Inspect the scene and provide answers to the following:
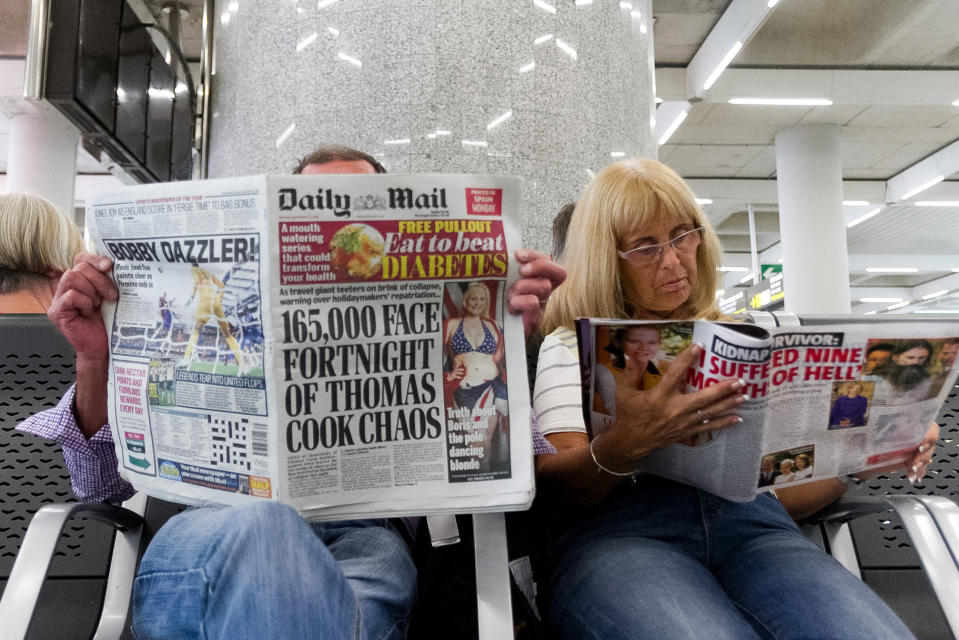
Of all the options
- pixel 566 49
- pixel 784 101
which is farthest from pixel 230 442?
pixel 784 101

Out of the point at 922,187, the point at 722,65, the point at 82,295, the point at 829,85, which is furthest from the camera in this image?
the point at 922,187

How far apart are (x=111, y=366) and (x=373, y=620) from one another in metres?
0.55

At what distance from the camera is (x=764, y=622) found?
116 cm

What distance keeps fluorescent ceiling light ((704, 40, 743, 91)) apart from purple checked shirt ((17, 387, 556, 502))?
5.63 metres

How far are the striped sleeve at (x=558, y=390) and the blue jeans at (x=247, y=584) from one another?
47 cm

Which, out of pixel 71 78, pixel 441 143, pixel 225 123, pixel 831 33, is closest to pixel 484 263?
pixel 441 143

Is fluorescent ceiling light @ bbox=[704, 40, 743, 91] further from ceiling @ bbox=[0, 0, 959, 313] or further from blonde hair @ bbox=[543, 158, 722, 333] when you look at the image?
blonde hair @ bbox=[543, 158, 722, 333]

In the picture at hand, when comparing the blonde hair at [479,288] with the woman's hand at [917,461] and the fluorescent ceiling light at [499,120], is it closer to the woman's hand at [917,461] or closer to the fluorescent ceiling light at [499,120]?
the woman's hand at [917,461]

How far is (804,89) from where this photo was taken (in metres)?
7.29

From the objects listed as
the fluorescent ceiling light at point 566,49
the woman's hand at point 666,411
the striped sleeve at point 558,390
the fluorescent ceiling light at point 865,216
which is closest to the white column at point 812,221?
the fluorescent ceiling light at point 865,216

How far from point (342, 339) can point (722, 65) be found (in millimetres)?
6179

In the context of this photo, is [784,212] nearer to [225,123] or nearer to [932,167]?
[932,167]

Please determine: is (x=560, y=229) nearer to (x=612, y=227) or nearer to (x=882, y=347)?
(x=612, y=227)

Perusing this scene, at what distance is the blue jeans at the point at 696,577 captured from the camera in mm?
1084
